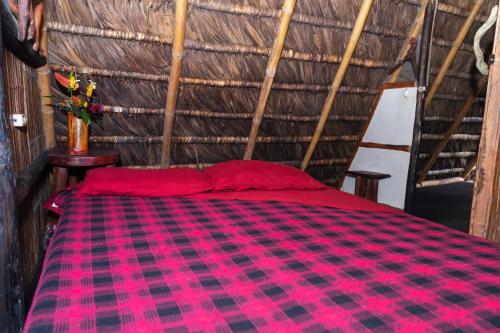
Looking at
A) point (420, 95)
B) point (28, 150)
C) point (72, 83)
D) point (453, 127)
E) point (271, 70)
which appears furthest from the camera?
point (453, 127)

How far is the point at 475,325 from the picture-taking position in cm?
89

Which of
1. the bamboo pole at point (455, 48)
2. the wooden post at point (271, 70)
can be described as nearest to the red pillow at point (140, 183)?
the wooden post at point (271, 70)

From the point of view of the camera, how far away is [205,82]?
9.65ft

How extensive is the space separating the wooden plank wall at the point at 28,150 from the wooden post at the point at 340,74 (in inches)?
90.2

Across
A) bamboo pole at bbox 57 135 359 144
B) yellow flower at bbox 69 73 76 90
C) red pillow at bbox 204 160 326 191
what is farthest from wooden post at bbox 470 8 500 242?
yellow flower at bbox 69 73 76 90

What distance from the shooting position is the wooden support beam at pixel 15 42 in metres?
1.43

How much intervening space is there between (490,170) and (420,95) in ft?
4.23

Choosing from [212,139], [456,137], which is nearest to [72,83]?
[212,139]

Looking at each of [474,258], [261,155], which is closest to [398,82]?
[261,155]

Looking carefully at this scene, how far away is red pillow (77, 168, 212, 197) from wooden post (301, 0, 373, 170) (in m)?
1.59

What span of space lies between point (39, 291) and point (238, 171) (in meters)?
1.52

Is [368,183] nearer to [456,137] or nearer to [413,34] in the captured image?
[413,34]

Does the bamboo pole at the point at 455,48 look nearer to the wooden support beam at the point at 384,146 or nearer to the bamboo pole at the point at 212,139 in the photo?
the wooden support beam at the point at 384,146

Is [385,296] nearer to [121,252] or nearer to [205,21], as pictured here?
[121,252]
